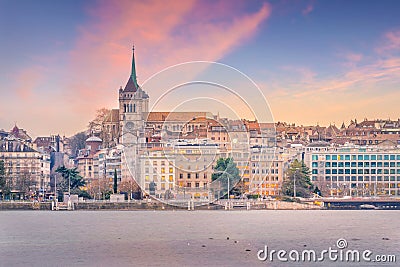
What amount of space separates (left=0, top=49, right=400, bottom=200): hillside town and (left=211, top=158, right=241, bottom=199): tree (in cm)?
40

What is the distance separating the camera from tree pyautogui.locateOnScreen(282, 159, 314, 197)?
5497cm

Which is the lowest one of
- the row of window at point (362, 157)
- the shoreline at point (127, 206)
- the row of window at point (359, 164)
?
the shoreline at point (127, 206)

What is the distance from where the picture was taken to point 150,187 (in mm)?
54469

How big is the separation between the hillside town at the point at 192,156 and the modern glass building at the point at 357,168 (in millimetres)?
75

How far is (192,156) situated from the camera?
2023 inches

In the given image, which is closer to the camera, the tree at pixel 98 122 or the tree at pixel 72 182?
the tree at pixel 72 182

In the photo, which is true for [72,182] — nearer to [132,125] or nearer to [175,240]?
[132,125]

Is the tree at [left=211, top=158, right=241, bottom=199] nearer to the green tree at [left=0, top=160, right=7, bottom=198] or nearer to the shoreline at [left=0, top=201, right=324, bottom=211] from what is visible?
the shoreline at [left=0, top=201, right=324, bottom=211]

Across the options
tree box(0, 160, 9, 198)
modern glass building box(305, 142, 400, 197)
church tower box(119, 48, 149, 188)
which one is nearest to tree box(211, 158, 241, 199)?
church tower box(119, 48, 149, 188)

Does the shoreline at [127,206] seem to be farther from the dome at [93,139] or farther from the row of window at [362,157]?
the dome at [93,139]

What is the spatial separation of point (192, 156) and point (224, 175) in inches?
106

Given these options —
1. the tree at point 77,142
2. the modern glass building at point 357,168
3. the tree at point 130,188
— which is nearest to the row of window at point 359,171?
the modern glass building at point 357,168

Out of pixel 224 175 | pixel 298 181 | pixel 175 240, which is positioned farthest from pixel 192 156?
pixel 175 240

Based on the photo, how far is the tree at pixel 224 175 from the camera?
49594mm
